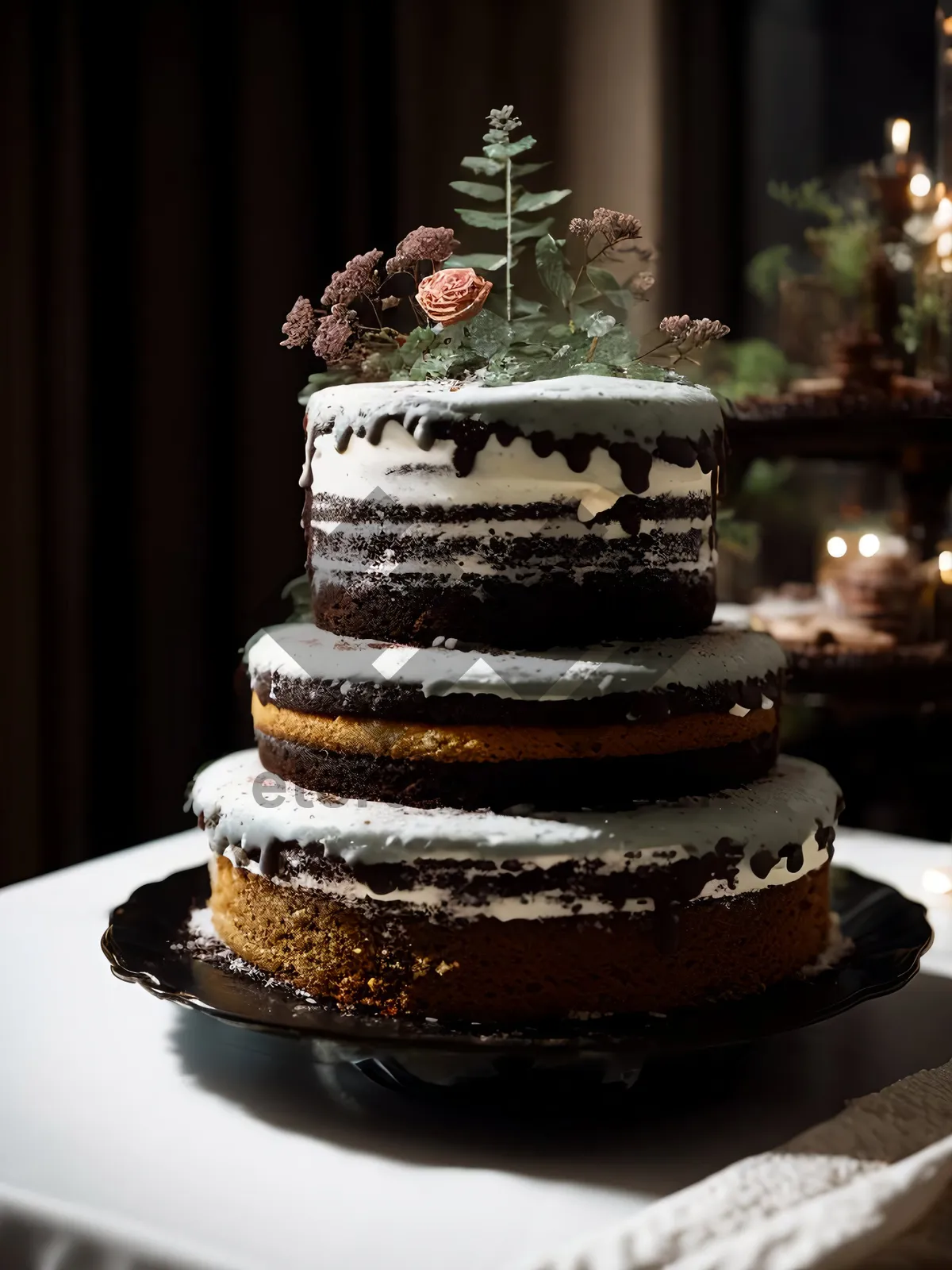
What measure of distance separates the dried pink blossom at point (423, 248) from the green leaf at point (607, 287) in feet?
0.57

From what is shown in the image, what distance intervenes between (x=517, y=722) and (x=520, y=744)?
2 cm

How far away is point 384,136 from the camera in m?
3.09

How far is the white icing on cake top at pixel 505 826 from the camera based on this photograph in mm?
1155

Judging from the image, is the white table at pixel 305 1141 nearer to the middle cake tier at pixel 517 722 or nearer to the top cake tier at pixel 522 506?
the middle cake tier at pixel 517 722

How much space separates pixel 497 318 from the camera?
1.35 meters

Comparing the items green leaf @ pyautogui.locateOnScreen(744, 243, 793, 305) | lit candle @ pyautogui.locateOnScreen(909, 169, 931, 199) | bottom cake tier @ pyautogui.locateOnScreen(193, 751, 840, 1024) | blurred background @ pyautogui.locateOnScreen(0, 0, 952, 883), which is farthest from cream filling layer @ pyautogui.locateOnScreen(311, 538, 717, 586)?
green leaf @ pyautogui.locateOnScreen(744, 243, 793, 305)

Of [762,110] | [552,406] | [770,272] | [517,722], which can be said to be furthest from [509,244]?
[762,110]

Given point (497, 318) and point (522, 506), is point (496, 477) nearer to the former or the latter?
point (522, 506)

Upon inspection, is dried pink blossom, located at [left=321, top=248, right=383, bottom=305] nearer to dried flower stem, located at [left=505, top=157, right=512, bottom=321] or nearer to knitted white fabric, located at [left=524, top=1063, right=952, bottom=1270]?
dried flower stem, located at [left=505, top=157, right=512, bottom=321]

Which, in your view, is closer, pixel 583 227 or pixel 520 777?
pixel 520 777

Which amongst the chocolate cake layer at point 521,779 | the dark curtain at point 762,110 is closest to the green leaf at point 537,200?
the chocolate cake layer at point 521,779

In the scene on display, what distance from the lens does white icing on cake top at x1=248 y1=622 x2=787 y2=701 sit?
1.19 m

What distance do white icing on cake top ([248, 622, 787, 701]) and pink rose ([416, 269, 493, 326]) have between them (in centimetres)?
33

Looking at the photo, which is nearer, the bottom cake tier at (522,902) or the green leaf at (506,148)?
the bottom cake tier at (522,902)
